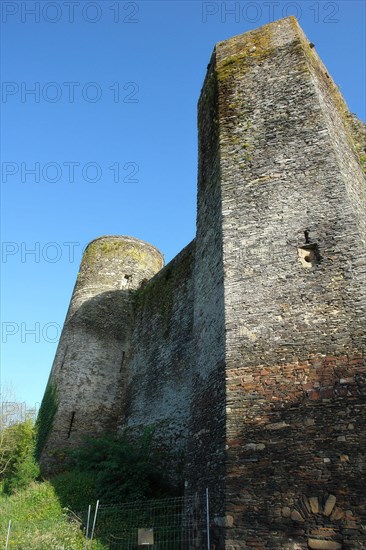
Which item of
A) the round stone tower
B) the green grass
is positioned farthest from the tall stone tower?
the round stone tower

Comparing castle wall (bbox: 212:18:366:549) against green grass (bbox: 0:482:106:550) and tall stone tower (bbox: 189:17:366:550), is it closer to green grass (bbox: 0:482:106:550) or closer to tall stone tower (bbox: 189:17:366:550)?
tall stone tower (bbox: 189:17:366:550)

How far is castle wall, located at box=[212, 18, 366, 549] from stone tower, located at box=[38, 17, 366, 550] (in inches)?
0.7

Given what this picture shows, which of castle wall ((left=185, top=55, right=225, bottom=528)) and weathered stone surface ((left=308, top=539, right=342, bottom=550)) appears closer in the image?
weathered stone surface ((left=308, top=539, right=342, bottom=550))

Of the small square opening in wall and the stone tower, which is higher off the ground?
the stone tower

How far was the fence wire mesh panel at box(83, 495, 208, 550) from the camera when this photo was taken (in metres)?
6.90

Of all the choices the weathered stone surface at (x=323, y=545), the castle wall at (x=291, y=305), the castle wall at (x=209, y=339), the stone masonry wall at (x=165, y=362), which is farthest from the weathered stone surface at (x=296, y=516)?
the stone masonry wall at (x=165, y=362)

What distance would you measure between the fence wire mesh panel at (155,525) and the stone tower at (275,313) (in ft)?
1.45

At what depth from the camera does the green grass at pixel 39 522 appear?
26.5 ft

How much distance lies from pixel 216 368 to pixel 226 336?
1.98 ft

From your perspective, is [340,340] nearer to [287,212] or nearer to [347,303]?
[347,303]

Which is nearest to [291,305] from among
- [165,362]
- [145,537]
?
[145,537]

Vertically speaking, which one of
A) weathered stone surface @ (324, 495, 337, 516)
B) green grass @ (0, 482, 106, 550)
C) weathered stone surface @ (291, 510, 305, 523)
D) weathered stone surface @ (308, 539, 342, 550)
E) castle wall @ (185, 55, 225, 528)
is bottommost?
green grass @ (0, 482, 106, 550)

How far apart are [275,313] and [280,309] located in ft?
0.34

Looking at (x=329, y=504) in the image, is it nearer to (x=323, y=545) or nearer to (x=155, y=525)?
(x=323, y=545)
